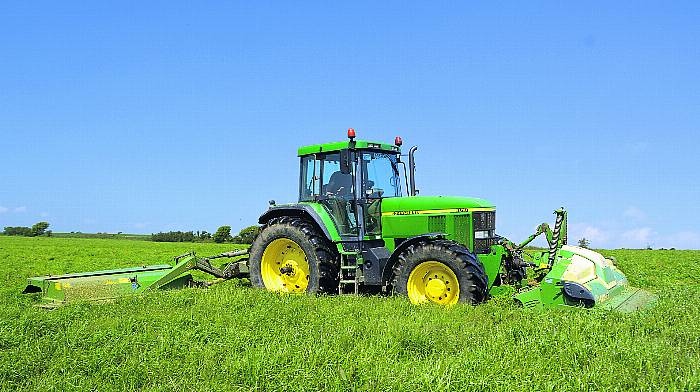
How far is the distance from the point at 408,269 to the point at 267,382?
4.10 metres

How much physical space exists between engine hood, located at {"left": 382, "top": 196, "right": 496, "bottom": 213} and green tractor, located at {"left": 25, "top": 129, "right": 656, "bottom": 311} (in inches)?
0.7

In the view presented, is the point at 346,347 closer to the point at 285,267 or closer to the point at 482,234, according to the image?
the point at 482,234

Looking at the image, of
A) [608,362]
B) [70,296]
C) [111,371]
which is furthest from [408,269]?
[70,296]

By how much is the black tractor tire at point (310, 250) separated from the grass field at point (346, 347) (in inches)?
46.7

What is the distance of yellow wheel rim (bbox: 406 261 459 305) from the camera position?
8.85 m

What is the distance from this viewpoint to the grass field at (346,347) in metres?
5.40

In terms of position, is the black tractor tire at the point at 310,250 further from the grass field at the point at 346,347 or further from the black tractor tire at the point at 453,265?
the black tractor tire at the point at 453,265

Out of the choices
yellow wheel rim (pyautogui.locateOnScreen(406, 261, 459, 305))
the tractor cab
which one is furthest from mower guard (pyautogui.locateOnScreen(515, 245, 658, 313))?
→ the tractor cab

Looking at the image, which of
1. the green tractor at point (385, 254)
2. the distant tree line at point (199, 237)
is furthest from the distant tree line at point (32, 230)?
the green tractor at point (385, 254)

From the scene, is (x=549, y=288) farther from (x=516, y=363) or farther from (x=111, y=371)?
(x=111, y=371)

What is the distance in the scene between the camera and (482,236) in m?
9.75

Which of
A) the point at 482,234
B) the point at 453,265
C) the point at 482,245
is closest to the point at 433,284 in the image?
the point at 453,265

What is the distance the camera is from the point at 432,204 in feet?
32.3

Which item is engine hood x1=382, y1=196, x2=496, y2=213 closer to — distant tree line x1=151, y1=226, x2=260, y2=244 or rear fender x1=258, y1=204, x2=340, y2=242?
rear fender x1=258, y1=204, x2=340, y2=242
